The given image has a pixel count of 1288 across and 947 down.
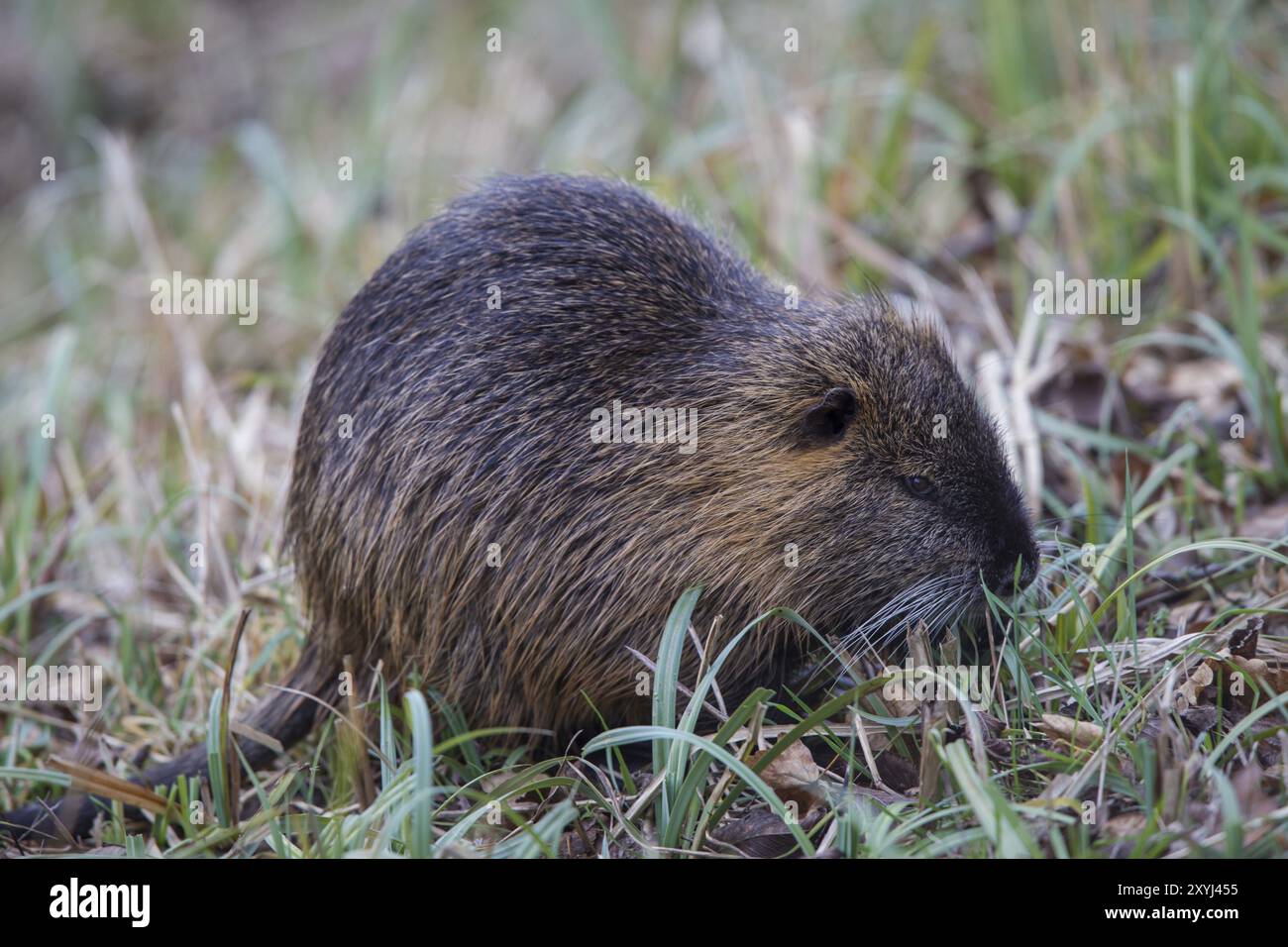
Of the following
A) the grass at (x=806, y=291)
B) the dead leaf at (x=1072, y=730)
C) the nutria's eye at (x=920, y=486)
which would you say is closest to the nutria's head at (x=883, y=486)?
the nutria's eye at (x=920, y=486)

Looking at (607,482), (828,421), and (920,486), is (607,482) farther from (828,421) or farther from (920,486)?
(920,486)

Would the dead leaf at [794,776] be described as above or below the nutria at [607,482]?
below

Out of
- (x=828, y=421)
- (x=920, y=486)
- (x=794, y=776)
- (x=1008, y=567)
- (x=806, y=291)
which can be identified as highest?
(x=806, y=291)

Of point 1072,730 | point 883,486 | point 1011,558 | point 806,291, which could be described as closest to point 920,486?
point 883,486

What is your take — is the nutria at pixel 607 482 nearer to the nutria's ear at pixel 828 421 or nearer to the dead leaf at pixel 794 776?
the nutria's ear at pixel 828 421

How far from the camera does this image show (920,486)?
3.61 metres

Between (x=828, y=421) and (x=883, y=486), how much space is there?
0.80 ft

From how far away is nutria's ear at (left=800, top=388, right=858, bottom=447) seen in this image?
3.64 metres

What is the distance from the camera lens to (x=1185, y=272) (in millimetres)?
5113

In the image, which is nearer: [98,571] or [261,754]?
[261,754]

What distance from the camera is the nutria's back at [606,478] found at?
3.61m
